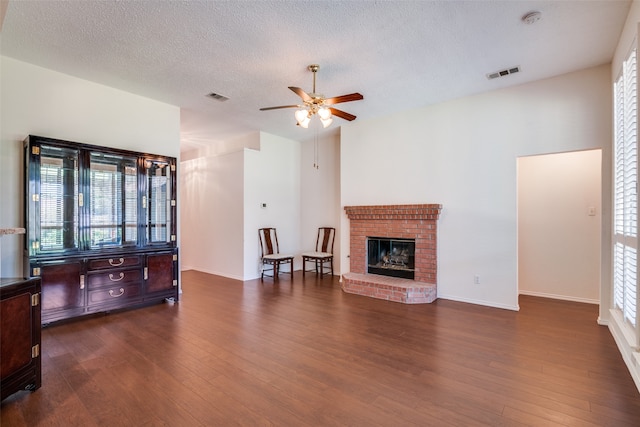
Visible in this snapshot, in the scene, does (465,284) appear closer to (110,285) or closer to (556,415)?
(556,415)

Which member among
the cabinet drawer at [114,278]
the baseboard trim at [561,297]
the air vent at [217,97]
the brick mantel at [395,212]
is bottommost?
the baseboard trim at [561,297]

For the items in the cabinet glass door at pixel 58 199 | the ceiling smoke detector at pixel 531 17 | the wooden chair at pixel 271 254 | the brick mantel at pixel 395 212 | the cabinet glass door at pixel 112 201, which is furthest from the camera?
the wooden chair at pixel 271 254

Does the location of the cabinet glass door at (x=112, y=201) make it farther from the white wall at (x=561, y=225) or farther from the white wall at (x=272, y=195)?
the white wall at (x=561, y=225)

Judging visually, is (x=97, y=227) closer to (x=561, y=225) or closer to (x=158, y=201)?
(x=158, y=201)

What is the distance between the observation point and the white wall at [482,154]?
152 inches

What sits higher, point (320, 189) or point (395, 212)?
point (320, 189)

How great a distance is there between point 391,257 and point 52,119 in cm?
523

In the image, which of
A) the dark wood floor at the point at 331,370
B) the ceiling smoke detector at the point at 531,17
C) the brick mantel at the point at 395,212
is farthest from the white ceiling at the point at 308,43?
the dark wood floor at the point at 331,370

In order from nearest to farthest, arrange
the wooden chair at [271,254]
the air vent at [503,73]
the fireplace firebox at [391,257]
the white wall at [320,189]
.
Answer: the air vent at [503,73] < the fireplace firebox at [391,257] < the wooden chair at [271,254] < the white wall at [320,189]

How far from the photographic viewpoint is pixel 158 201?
4508 mm

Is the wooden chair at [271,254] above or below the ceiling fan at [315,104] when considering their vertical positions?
below

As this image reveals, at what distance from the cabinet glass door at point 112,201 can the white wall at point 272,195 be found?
225 cm

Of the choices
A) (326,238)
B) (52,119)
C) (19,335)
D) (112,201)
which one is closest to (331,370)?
(19,335)

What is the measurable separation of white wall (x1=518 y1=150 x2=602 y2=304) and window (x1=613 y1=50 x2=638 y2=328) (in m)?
1.27
